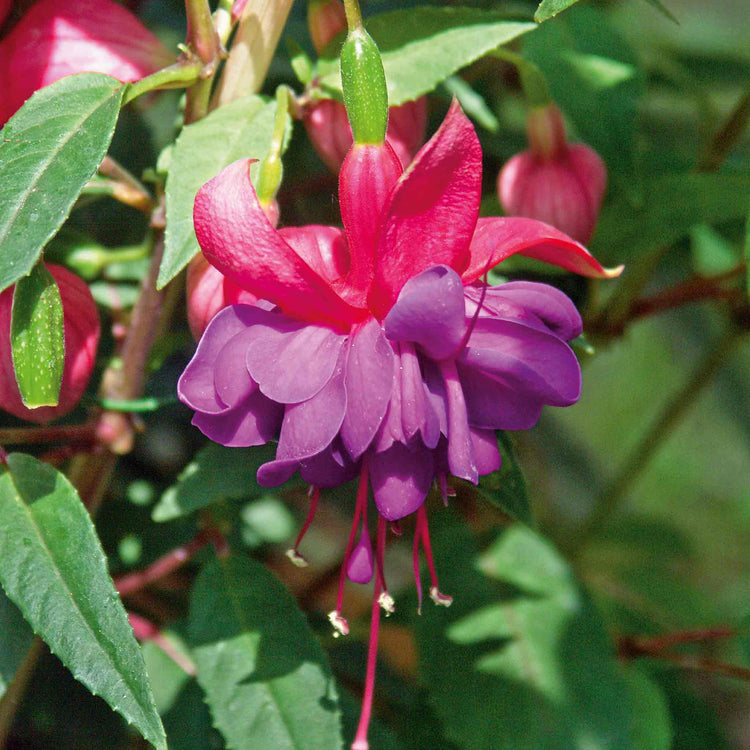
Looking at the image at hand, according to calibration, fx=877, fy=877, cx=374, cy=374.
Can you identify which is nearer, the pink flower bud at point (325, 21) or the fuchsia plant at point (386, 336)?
the fuchsia plant at point (386, 336)

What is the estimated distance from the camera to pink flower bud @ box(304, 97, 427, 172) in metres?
0.62

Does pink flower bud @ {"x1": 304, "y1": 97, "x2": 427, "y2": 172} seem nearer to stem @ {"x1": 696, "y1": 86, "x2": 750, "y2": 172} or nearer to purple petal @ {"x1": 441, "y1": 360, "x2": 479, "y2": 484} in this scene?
purple petal @ {"x1": 441, "y1": 360, "x2": 479, "y2": 484}

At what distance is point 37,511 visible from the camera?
53 cm

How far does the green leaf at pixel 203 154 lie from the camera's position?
48 centimetres

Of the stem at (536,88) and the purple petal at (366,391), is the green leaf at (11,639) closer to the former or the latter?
the purple petal at (366,391)

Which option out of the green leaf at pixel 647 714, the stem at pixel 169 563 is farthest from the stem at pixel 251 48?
the green leaf at pixel 647 714

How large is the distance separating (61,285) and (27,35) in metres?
0.17

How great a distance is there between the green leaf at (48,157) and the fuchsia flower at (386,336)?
0.07 metres

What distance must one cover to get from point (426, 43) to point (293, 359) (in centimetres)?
28

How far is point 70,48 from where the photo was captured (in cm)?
59

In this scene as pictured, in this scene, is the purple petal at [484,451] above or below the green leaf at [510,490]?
above

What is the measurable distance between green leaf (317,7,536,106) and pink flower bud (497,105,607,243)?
0.40 ft

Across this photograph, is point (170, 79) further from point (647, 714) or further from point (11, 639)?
point (647, 714)

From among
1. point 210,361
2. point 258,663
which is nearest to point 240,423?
point 210,361
